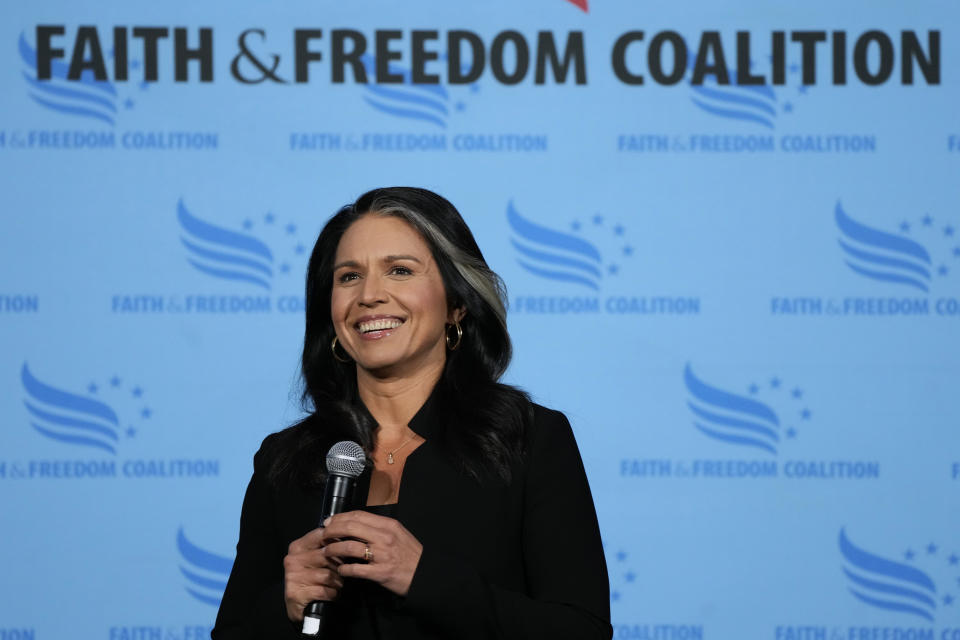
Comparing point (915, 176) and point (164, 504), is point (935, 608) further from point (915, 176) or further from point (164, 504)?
point (164, 504)

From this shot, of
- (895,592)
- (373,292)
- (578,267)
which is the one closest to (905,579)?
(895,592)

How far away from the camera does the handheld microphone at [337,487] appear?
1.47 meters

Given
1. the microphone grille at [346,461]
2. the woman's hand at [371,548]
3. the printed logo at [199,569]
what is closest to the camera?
the woman's hand at [371,548]

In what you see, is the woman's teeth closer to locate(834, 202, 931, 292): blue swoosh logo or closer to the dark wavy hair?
the dark wavy hair

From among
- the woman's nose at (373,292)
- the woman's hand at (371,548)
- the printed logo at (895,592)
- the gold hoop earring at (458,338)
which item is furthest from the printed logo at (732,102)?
→ the woman's hand at (371,548)

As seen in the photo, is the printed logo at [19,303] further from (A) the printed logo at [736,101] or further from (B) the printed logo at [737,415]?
(B) the printed logo at [737,415]

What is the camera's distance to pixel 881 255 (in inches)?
143

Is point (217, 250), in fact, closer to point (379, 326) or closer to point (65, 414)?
point (65, 414)

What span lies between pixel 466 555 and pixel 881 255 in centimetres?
245

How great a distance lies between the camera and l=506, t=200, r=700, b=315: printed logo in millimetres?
3590

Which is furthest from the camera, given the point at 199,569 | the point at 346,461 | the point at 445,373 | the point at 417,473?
the point at 199,569

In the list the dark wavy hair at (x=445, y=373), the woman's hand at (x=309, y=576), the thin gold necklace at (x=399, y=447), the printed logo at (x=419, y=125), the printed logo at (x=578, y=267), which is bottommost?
the woman's hand at (x=309, y=576)

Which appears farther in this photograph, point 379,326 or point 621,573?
point 621,573

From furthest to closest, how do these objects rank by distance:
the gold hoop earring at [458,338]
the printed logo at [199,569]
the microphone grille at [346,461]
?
the printed logo at [199,569], the gold hoop earring at [458,338], the microphone grille at [346,461]
